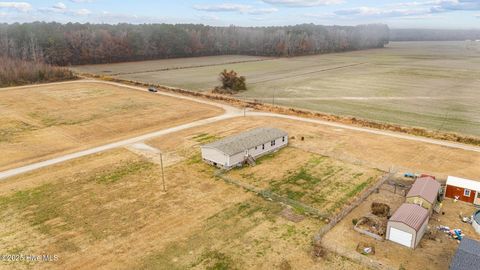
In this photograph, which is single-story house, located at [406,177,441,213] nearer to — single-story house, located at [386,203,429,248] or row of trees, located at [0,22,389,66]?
single-story house, located at [386,203,429,248]

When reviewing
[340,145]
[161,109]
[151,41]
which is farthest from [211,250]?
[151,41]

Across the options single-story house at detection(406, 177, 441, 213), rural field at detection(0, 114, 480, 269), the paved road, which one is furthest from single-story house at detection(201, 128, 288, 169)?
single-story house at detection(406, 177, 441, 213)

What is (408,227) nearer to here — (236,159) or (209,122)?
(236,159)

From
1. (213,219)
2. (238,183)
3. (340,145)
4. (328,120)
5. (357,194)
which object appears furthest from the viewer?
(328,120)

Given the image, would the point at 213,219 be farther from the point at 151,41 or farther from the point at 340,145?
the point at 151,41

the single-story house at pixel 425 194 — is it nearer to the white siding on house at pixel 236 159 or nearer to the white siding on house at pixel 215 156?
the white siding on house at pixel 236 159

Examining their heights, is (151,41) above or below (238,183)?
above
